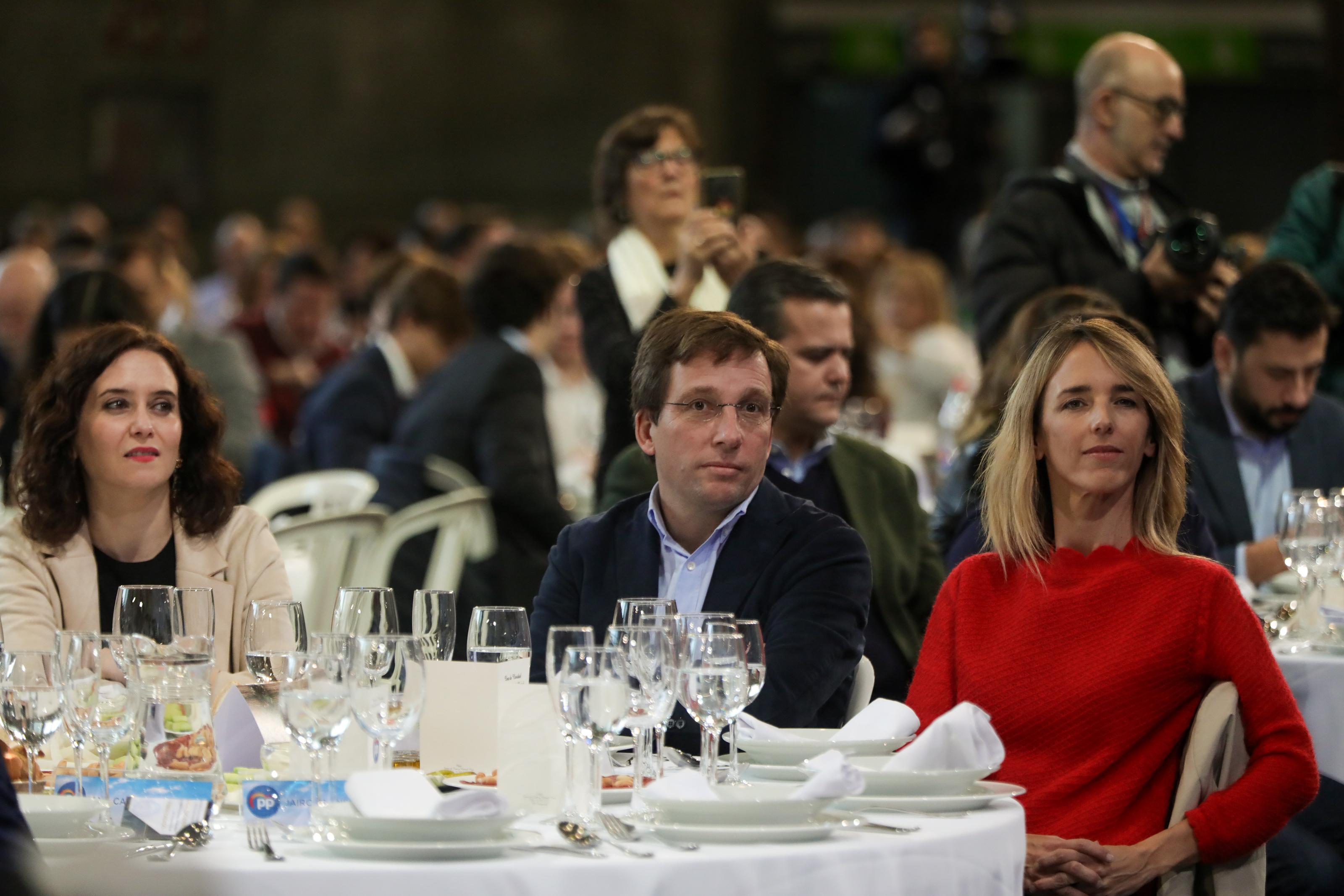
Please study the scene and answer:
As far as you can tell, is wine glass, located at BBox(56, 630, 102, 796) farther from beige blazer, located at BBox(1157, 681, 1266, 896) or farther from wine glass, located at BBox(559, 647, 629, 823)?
beige blazer, located at BBox(1157, 681, 1266, 896)

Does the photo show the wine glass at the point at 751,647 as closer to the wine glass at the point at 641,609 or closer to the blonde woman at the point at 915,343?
the wine glass at the point at 641,609

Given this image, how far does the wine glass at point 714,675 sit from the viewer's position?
7.00 ft

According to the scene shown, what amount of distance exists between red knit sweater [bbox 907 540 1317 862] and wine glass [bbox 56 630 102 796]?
1196 millimetres

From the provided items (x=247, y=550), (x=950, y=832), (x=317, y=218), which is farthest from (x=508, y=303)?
(x=317, y=218)

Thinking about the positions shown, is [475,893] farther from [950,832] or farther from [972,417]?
[972,417]

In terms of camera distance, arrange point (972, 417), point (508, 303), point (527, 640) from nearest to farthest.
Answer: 1. point (527, 640)
2. point (972, 417)
3. point (508, 303)

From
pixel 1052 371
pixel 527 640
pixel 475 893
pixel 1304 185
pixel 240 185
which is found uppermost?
pixel 240 185

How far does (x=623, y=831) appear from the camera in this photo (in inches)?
78.8

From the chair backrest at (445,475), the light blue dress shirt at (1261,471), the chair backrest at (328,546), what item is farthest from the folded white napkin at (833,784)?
the chair backrest at (445,475)

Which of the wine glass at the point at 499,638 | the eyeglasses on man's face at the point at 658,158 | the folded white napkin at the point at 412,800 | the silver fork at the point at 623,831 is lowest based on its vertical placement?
the silver fork at the point at 623,831

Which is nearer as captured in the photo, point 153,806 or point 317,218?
point 153,806

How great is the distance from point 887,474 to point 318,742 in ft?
6.07

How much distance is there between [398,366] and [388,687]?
4.33 metres

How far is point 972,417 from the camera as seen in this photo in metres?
3.93
